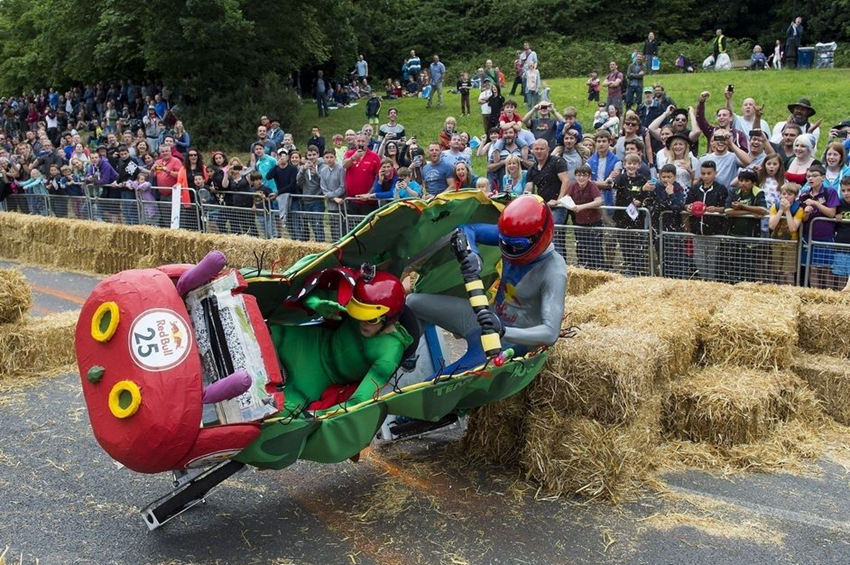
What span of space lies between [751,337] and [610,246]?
3.40 meters

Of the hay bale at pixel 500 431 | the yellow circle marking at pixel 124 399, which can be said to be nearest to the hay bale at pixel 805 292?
the hay bale at pixel 500 431

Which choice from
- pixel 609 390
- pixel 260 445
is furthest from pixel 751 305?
pixel 260 445

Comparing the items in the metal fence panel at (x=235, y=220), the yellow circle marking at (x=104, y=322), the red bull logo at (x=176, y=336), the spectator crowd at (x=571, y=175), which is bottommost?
the metal fence panel at (x=235, y=220)

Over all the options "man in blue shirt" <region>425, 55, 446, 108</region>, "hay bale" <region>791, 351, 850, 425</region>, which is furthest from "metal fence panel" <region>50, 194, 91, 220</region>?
"man in blue shirt" <region>425, 55, 446, 108</region>

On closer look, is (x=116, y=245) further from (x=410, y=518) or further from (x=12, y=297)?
(x=410, y=518)

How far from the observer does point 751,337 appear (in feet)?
24.3

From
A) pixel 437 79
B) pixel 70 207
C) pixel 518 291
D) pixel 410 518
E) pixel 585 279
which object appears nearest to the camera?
pixel 410 518

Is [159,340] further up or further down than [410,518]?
further up

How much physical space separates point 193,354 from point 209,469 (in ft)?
3.86

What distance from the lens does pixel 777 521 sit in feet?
19.4

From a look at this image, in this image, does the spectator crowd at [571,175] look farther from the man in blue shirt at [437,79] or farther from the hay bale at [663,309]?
the man in blue shirt at [437,79]

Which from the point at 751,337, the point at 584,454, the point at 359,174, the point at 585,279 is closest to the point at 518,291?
the point at 584,454

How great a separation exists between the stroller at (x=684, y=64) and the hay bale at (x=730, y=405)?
29191 mm

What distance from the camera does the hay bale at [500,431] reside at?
21.9 feet
